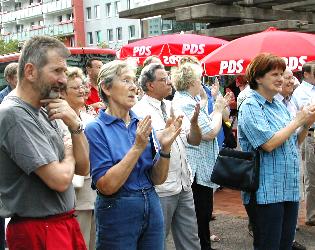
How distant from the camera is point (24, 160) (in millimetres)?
2582

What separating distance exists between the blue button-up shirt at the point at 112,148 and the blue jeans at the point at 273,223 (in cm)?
97

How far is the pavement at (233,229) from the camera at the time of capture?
6.02 meters

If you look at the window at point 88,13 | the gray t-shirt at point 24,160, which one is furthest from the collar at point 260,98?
the window at point 88,13

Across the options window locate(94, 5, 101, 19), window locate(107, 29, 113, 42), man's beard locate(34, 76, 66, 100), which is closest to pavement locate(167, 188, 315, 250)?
man's beard locate(34, 76, 66, 100)

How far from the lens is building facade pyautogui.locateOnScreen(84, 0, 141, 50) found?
178 feet

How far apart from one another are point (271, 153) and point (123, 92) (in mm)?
1223

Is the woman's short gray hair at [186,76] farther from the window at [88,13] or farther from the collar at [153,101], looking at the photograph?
the window at [88,13]

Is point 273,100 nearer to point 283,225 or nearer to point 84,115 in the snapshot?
point 283,225

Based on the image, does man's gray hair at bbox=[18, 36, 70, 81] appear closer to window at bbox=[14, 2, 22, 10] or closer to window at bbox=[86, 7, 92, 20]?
window at bbox=[86, 7, 92, 20]

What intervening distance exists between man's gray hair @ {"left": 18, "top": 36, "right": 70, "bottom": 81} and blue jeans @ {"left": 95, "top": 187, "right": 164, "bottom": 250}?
3.40 feet

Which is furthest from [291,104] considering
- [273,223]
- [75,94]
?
[75,94]

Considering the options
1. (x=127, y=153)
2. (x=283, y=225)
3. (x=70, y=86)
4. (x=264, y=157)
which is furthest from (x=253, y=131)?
(x=70, y=86)

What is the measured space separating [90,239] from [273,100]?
2.01 m

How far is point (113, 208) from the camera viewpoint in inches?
132
